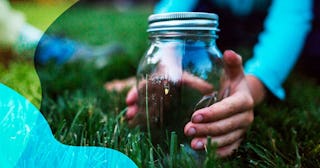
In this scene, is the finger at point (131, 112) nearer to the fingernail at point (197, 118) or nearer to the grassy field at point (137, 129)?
the grassy field at point (137, 129)

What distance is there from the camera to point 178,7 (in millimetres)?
786

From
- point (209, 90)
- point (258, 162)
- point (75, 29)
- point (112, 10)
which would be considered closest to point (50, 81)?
point (209, 90)

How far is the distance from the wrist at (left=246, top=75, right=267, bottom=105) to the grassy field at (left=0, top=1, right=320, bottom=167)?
0.06ft

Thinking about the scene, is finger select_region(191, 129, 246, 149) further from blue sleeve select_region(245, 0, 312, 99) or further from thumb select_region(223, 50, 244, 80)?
blue sleeve select_region(245, 0, 312, 99)

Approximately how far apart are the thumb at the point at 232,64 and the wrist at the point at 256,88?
0.10 meters

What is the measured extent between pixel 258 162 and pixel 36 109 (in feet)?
0.91

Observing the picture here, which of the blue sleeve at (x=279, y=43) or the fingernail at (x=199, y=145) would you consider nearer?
the fingernail at (x=199, y=145)

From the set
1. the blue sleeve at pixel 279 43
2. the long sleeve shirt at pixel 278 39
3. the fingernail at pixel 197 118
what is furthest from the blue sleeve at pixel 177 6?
the fingernail at pixel 197 118

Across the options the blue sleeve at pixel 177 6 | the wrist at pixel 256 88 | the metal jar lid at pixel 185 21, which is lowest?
the wrist at pixel 256 88

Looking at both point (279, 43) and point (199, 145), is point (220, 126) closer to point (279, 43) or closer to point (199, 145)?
point (199, 145)

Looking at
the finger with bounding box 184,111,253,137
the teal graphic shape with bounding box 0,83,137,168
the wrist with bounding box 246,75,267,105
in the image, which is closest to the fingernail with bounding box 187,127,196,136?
the finger with bounding box 184,111,253,137

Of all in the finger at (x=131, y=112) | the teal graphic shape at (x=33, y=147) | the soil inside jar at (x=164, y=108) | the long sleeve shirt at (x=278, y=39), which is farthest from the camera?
the long sleeve shirt at (x=278, y=39)

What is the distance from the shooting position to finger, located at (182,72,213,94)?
594 millimetres

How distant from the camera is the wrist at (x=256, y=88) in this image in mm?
784
